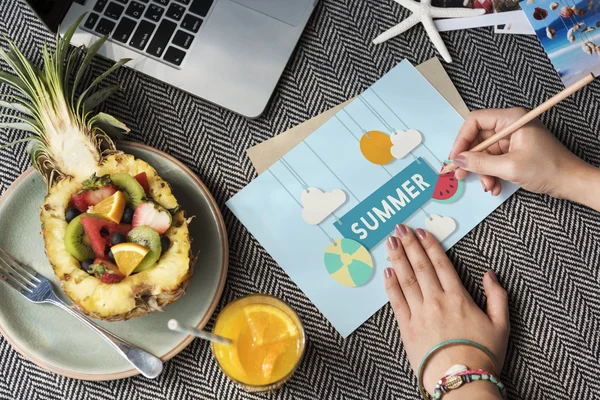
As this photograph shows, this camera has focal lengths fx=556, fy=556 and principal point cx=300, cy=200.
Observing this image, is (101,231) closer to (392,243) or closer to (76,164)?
(76,164)

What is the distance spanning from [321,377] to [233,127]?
0.48 metres

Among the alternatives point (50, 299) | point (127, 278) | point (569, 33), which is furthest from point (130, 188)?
point (569, 33)

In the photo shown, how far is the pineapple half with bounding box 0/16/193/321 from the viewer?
2.72 ft

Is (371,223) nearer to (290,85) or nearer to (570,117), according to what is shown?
(290,85)

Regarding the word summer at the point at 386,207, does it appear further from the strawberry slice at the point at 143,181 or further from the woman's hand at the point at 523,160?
the strawberry slice at the point at 143,181

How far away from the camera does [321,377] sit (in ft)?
3.22

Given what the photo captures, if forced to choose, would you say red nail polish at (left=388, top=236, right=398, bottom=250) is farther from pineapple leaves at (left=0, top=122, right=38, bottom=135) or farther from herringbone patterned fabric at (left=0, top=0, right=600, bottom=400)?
pineapple leaves at (left=0, top=122, right=38, bottom=135)

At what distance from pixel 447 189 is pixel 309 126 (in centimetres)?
28

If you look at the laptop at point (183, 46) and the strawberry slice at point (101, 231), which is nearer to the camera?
the strawberry slice at point (101, 231)

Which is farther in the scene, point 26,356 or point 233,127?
point 233,127

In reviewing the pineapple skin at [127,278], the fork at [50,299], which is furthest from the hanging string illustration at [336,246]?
the fork at [50,299]

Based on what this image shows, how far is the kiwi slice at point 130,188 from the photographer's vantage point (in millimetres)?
854

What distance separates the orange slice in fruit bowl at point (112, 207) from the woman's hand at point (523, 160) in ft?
1.87

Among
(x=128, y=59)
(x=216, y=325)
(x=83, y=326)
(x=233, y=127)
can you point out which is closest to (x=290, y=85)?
(x=233, y=127)
